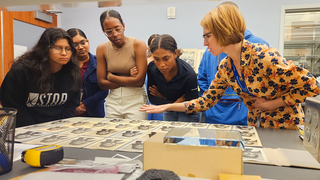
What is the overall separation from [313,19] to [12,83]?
12.4ft

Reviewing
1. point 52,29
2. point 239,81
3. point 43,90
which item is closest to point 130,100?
point 43,90

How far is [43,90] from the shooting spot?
148 cm

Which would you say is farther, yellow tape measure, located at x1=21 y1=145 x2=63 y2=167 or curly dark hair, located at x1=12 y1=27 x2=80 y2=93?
curly dark hair, located at x1=12 y1=27 x2=80 y2=93

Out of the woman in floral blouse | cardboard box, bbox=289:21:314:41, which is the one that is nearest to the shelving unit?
cardboard box, bbox=289:21:314:41

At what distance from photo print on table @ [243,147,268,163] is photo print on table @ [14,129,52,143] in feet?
2.84

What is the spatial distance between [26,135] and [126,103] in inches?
35.2

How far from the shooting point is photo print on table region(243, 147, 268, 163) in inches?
28.1

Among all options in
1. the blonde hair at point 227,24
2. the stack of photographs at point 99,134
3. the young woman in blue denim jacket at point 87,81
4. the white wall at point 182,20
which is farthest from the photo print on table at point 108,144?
the white wall at point 182,20

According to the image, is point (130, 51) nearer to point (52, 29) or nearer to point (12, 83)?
point (52, 29)

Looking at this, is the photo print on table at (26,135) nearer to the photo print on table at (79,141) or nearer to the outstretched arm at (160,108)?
the photo print on table at (79,141)

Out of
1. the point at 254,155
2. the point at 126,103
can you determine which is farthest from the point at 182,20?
the point at 254,155

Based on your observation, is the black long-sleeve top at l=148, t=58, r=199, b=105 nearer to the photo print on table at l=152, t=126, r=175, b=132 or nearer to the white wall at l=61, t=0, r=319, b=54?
the photo print on table at l=152, t=126, r=175, b=132

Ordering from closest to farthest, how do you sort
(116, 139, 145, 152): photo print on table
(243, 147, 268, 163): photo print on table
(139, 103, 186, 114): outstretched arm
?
1. (243, 147, 268, 163): photo print on table
2. (116, 139, 145, 152): photo print on table
3. (139, 103, 186, 114): outstretched arm

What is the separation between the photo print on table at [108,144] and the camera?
0.86 meters
